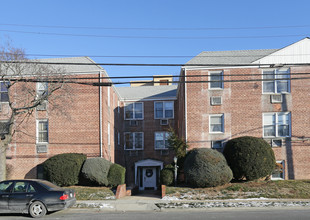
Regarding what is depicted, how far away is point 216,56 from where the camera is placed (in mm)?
25406

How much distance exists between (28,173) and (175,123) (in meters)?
14.5

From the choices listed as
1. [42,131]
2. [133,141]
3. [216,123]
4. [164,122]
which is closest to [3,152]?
[42,131]

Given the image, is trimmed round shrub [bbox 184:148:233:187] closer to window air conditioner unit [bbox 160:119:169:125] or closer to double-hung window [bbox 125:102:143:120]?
window air conditioner unit [bbox 160:119:169:125]

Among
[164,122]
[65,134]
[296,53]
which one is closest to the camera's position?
[296,53]

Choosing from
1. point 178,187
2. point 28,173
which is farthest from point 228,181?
point 28,173

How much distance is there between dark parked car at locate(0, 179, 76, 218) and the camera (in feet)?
41.4

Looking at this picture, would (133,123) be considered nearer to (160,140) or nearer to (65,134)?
(160,140)

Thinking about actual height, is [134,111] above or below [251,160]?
above

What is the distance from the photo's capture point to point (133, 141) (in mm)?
33188

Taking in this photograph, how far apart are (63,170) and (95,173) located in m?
2.03

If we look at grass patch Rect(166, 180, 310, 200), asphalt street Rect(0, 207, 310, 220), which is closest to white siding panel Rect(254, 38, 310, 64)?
grass patch Rect(166, 180, 310, 200)

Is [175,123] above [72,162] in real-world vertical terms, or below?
above

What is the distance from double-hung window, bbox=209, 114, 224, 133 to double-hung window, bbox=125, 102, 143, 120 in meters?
11.3

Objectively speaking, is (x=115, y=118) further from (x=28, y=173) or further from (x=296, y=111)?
(x=296, y=111)
